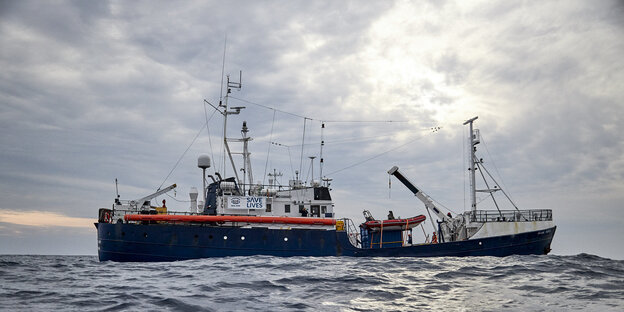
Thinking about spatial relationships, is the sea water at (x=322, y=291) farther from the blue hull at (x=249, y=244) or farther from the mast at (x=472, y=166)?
the mast at (x=472, y=166)

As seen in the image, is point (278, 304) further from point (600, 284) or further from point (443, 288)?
point (600, 284)

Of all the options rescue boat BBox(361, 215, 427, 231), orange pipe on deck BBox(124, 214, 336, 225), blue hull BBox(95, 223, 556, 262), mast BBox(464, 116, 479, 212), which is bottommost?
blue hull BBox(95, 223, 556, 262)

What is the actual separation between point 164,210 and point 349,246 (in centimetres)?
1354

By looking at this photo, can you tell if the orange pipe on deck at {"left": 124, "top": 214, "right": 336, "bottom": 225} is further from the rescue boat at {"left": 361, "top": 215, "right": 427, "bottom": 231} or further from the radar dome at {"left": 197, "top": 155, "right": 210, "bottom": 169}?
A: the radar dome at {"left": 197, "top": 155, "right": 210, "bottom": 169}

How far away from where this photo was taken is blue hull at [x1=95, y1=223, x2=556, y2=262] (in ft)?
85.8

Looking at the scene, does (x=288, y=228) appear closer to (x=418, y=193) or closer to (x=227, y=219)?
(x=227, y=219)

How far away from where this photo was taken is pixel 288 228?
27875 mm

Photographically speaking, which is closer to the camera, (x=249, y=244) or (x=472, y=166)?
(x=249, y=244)

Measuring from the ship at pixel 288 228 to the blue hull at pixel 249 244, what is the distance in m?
0.06

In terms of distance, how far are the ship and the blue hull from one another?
6 cm

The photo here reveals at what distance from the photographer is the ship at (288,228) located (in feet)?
86.3

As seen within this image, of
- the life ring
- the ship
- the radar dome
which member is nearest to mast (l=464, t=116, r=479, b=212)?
the ship

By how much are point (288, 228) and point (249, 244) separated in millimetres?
2724

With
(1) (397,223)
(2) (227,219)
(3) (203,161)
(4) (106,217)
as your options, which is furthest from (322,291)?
(4) (106,217)
